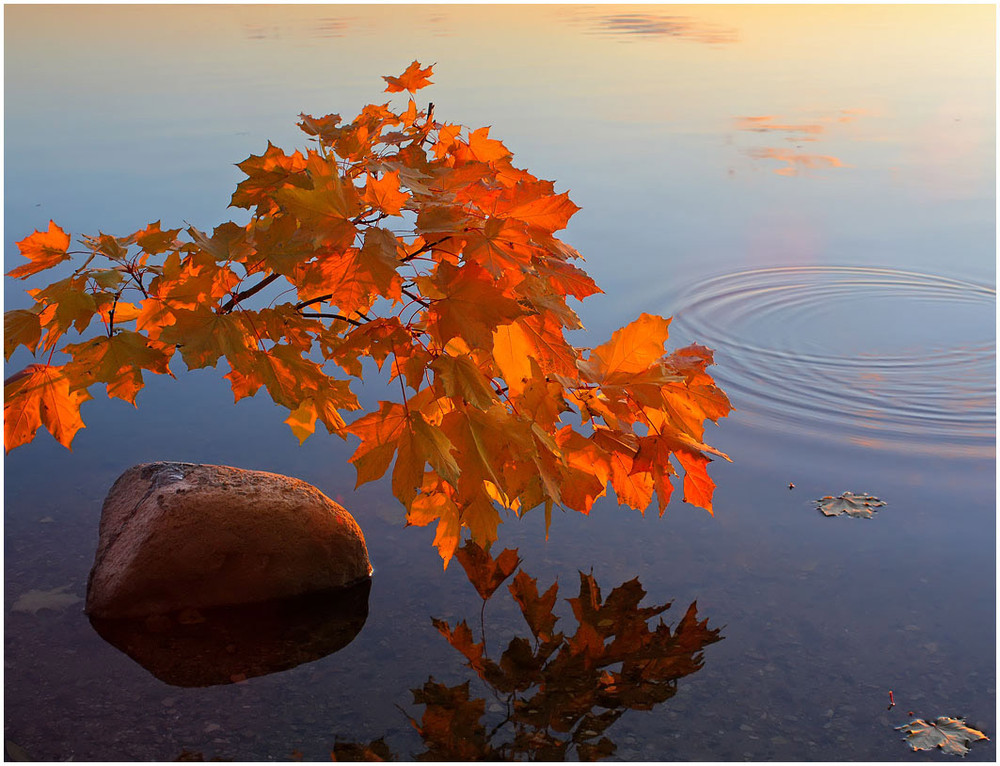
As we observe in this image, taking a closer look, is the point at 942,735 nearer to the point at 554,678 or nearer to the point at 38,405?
the point at 554,678

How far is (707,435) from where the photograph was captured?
3543mm

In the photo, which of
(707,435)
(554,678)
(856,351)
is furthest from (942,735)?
(856,351)

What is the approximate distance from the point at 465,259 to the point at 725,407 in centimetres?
62

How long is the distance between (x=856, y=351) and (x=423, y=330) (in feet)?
8.96

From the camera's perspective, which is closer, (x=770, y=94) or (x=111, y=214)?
(x=111, y=214)

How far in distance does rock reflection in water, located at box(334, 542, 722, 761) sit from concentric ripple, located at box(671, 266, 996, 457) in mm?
1269

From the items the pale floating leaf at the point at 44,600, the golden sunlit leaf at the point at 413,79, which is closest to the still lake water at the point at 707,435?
the pale floating leaf at the point at 44,600

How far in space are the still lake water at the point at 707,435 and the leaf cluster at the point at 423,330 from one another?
0.55 m

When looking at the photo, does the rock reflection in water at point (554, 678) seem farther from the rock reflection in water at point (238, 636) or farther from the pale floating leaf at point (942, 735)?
the pale floating leaf at point (942, 735)

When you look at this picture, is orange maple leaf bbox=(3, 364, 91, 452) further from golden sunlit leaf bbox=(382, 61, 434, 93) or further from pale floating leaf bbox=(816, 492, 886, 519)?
pale floating leaf bbox=(816, 492, 886, 519)

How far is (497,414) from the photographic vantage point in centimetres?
177

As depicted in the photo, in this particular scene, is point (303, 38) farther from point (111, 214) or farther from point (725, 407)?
point (725, 407)

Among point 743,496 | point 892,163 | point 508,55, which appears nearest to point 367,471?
point 743,496

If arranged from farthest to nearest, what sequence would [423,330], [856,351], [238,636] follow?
Answer: 1. [856,351]
2. [238,636]
3. [423,330]
